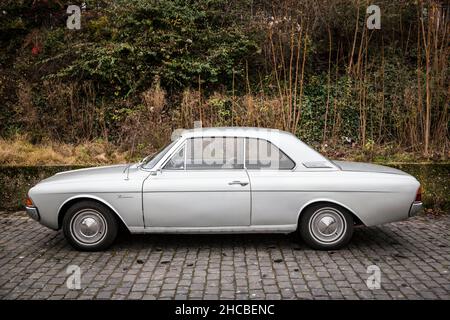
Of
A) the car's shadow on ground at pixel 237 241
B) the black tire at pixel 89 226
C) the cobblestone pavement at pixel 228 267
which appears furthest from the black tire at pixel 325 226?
the black tire at pixel 89 226

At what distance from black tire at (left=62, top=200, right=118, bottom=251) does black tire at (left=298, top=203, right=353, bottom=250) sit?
90.9 inches

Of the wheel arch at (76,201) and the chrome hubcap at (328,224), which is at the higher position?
the wheel arch at (76,201)

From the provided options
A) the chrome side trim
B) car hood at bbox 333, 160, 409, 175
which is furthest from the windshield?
car hood at bbox 333, 160, 409, 175

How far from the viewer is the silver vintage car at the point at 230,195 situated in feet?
18.5

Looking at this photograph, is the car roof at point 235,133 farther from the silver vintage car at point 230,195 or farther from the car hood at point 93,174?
the car hood at point 93,174

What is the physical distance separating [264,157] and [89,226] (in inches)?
90.0

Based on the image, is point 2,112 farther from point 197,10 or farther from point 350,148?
point 350,148

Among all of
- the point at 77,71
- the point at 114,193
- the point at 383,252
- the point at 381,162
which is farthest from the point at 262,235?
the point at 77,71

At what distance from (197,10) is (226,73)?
2.40 metres

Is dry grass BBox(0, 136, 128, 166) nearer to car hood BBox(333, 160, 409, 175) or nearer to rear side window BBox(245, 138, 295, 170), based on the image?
rear side window BBox(245, 138, 295, 170)

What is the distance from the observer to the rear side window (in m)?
5.84

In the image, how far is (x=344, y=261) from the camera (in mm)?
5398

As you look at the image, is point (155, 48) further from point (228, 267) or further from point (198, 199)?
point (228, 267)

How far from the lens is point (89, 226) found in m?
5.77
